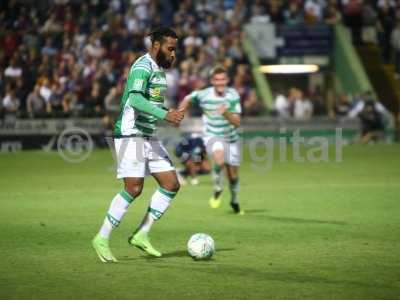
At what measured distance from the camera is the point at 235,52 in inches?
1194

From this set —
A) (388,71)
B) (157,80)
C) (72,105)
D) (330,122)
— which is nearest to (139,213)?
(157,80)

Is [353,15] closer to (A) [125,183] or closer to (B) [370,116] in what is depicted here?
(B) [370,116]

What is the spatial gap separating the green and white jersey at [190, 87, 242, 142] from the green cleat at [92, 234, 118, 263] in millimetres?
5581

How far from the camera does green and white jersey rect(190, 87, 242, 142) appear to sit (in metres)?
15.1

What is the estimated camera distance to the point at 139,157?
9.85 meters

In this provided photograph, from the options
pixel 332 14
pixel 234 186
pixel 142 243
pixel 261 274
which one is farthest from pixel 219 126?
pixel 332 14

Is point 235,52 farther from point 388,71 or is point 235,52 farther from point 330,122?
point 388,71

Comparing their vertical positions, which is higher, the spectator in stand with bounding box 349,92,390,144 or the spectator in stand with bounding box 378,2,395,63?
the spectator in stand with bounding box 378,2,395,63

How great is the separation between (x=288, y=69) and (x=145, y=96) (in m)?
22.4

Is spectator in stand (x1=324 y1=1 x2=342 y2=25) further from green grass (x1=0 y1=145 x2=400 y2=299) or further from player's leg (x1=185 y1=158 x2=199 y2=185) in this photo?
player's leg (x1=185 y1=158 x2=199 y2=185)

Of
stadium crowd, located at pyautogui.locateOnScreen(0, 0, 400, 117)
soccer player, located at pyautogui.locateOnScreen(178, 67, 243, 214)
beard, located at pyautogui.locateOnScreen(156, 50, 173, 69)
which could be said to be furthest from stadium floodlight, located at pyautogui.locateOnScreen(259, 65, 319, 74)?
beard, located at pyautogui.locateOnScreen(156, 50, 173, 69)

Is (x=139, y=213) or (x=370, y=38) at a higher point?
(x=370, y=38)

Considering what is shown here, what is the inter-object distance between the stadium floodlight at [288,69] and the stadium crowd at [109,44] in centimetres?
Result: 129

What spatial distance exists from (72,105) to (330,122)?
8.07m
